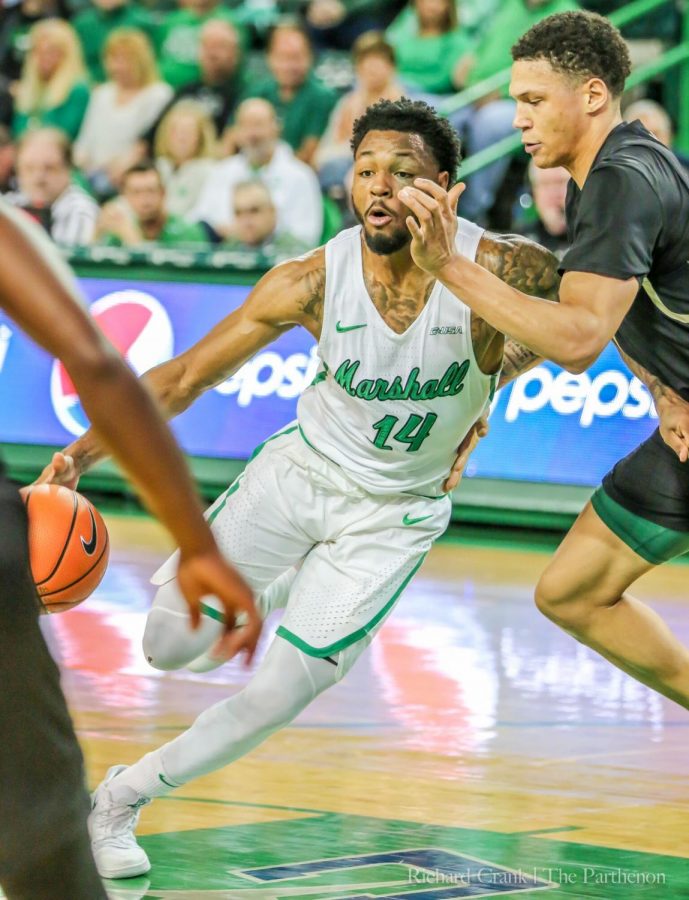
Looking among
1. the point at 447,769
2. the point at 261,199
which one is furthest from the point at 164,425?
the point at 261,199

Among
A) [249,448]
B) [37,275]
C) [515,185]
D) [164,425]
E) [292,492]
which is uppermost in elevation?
[37,275]

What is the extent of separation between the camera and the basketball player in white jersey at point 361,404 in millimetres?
4621

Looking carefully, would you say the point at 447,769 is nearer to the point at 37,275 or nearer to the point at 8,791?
the point at 8,791

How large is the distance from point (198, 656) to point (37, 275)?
8.53 feet

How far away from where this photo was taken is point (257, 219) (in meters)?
11.7

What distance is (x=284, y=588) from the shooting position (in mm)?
5090

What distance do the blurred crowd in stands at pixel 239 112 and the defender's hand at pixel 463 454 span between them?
19.5 feet

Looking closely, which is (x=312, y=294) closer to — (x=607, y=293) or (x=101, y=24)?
(x=607, y=293)

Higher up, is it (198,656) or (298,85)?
(198,656)

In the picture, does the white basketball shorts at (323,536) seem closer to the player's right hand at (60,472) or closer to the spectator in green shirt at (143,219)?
the player's right hand at (60,472)

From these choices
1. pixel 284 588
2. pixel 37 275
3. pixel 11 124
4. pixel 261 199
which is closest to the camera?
pixel 37 275

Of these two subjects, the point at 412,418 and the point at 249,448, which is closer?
the point at 412,418

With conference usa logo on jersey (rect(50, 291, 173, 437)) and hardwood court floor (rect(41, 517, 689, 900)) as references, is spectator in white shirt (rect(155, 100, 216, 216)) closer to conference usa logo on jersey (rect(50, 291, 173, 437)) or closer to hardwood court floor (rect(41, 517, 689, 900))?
conference usa logo on jersey (rect(50, 291, 173, 437))

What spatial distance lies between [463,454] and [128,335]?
6271 mm
